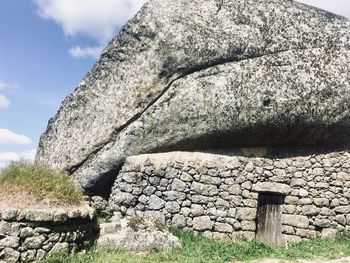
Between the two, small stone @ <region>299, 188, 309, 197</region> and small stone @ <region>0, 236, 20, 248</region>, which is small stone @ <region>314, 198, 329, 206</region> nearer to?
small stone @ <region>299, 188, 309, 197</region>

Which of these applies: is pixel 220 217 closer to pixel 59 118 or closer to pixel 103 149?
pixel 103 149

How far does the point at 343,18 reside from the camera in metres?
14.5

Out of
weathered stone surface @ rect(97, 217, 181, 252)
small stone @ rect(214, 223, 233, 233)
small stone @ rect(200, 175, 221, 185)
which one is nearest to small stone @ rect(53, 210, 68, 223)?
weathered stone surface @ rect(97, 217, 181, 252)

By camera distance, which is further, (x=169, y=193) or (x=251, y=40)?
(x=251, y=40)

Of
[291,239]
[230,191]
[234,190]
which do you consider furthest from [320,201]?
[230,191]

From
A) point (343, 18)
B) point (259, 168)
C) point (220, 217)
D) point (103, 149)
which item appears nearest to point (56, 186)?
point (103, 149)

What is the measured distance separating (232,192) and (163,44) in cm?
479

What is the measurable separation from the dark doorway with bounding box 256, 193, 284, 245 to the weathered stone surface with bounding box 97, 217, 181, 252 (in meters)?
3.03

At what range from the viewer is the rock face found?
12.8 m

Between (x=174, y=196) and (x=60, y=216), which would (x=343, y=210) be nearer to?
(x=174, y=196)

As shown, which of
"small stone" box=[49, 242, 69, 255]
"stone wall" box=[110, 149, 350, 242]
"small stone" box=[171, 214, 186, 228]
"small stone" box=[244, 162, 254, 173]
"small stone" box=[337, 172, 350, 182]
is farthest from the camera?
"small stone" box=[337, 172, 350, 182]

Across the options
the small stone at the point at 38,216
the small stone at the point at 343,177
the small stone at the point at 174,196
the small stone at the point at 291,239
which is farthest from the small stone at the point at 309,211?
the small stone at the point at 38,216

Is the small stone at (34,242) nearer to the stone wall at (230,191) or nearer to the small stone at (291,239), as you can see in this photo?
the stone wall at (230,191)

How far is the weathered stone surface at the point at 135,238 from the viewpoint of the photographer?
10.2 meters
